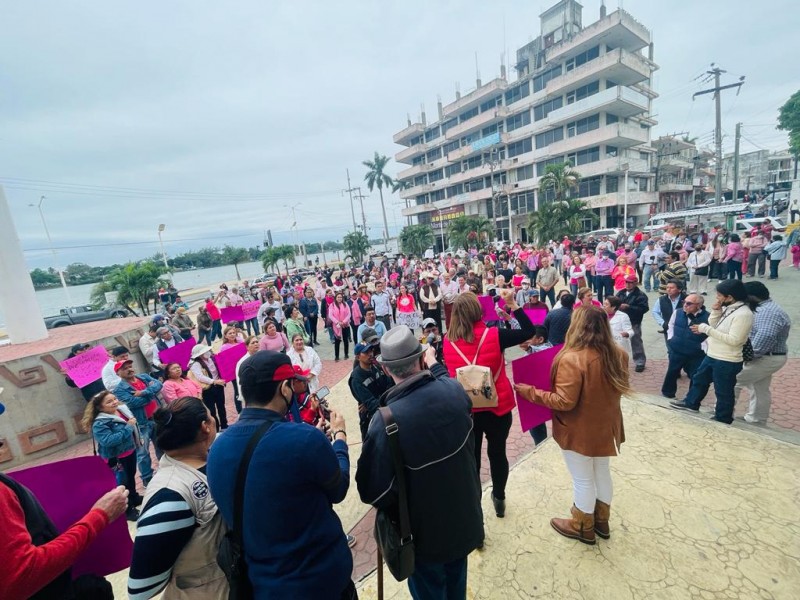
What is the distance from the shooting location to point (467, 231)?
1234 inches

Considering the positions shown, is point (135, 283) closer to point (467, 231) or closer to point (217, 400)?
point (217, 400)

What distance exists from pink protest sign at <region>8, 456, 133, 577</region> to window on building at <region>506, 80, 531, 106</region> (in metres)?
45.7

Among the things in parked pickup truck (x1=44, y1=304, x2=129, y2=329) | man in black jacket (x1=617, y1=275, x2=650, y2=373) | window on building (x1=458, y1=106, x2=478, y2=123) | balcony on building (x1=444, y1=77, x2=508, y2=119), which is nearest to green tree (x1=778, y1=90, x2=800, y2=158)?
balcony on building (x1=444, y1=77, x2=508, y2=119)

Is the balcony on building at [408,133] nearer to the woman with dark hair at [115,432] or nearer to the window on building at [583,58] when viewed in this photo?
the window on building at [583,58]

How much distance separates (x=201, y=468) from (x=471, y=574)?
7.20 feet

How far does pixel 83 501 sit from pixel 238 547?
1.35 metres

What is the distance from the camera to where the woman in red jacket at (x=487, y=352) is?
9.11 ft

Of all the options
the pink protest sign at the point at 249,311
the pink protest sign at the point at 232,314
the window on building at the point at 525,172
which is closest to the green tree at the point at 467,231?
the window on building at the point at 525,172

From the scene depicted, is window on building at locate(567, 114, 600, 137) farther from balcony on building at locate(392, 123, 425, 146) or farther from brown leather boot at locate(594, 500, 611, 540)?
brown leather boot at locate(594, 500, 611, 540)

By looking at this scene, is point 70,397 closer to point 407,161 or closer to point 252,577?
point 252,577

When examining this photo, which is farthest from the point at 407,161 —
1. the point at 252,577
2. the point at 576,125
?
the point at 252,577

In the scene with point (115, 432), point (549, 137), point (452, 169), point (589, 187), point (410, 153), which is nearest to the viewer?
point (115, 432)

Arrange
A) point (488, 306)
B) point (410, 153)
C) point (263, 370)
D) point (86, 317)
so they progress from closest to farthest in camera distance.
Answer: point (263, 370), point (488, 306), point (86, 317), point (410, 153)

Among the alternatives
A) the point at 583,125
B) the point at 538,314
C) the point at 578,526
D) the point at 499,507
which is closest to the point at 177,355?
the point at 499,507
